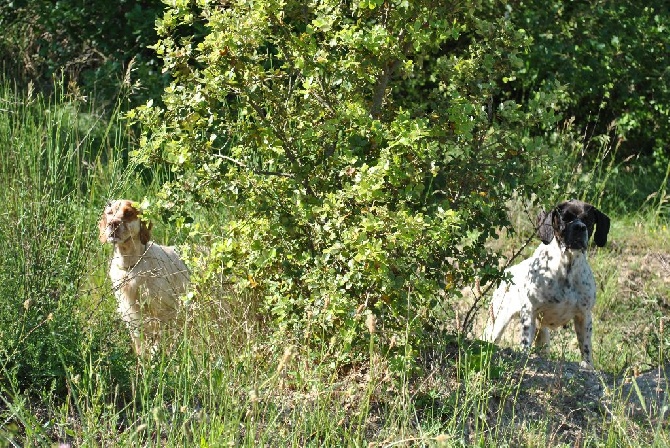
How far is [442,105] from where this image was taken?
5652 millimetres

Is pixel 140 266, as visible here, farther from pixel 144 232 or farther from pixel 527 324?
pixel 527 324

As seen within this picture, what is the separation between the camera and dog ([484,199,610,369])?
7398mm

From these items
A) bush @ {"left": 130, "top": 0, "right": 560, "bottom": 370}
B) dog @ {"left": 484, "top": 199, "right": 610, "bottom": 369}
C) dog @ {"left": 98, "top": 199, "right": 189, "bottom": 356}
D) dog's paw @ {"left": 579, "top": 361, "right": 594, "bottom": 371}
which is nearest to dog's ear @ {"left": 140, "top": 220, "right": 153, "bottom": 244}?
dog @ {"left": 98, "top": 199, "right": 189, "bottom": 356}

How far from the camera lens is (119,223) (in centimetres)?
645

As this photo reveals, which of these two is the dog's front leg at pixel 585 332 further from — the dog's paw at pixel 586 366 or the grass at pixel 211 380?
the grass at pixel 211 380

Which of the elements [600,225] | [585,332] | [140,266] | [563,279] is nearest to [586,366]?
[585,332]

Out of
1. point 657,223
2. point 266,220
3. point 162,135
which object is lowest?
point 657,223

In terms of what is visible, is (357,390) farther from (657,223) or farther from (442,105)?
(657,223)

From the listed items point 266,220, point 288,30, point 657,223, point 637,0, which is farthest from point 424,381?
point 637,0

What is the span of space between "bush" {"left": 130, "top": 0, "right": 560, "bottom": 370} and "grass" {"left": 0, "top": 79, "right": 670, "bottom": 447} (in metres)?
0.22

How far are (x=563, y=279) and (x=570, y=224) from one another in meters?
0.41

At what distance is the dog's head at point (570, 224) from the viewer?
7348 millimetres

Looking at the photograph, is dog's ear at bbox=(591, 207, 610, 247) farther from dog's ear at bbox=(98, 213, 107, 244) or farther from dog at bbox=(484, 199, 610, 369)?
dog's ear at bbox=(98, 213, 107, 244)

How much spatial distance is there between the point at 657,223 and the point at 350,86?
230 inches
